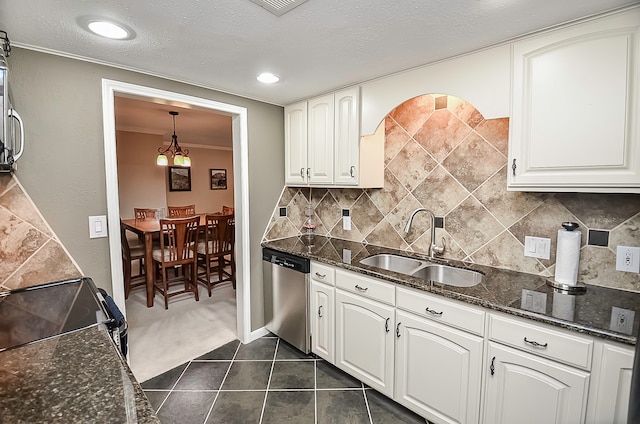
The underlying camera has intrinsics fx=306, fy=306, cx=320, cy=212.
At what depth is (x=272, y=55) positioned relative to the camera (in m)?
1.77

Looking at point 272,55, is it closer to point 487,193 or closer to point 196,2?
point 196,2

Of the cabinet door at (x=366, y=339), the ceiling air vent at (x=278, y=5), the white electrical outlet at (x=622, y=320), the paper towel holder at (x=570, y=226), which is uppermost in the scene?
the ceiling air vent at (x=278, y=5)

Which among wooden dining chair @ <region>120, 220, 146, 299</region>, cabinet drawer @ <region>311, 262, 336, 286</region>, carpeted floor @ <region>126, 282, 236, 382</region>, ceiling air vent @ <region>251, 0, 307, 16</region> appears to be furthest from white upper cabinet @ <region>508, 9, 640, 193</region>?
wooden dining chair @ <region>120, 220, 146, 299</region>

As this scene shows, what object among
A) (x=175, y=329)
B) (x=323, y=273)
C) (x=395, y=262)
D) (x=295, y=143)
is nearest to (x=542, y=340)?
(x=395, y=262)

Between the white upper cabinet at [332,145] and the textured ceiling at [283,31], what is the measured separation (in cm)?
39

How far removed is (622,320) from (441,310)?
70cm

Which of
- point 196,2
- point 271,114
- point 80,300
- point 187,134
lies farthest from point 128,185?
point 196,2

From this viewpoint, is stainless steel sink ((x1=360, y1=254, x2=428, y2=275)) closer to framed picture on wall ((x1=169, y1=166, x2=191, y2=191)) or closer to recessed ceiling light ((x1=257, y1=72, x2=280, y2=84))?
recessed ceiling light ((x1=257, y1=72, x2=280, y2=84))

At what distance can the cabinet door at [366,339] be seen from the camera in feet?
6.24

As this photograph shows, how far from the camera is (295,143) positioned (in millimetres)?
2816

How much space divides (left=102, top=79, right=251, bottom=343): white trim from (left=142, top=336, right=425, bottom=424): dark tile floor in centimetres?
45

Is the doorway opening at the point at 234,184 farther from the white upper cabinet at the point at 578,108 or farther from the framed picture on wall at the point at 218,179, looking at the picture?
the framed picture on wall at the point at 218,179

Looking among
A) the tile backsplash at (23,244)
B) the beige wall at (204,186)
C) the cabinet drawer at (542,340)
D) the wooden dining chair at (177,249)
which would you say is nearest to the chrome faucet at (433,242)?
the cabinet drawer at (542,340)

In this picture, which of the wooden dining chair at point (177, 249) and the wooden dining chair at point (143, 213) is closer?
the wooden dining chair at point (177, 249)
